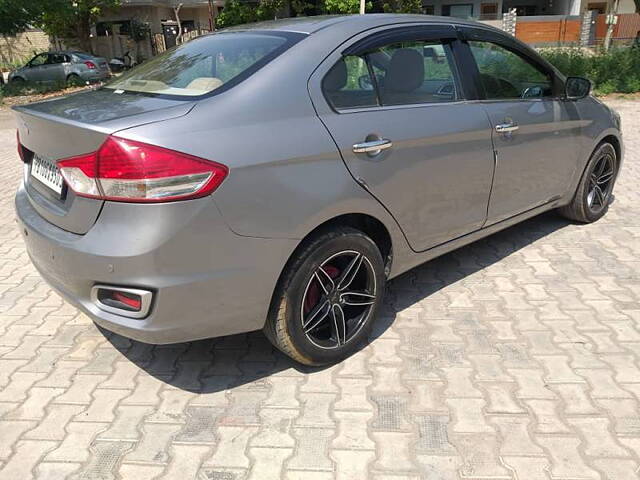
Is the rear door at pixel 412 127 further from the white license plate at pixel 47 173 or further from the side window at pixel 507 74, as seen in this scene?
the white license plate at pixel 47 173

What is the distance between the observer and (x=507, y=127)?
3465 millimetres

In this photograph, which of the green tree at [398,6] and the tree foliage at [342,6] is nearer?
the tree foliage at [342,6]

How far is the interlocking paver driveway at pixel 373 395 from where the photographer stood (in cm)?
226

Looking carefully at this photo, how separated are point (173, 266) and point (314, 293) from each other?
32.8 inches

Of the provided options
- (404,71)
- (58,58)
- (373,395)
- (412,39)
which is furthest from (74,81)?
(373,395)

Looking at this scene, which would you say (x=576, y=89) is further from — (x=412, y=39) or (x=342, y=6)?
(x=342, y=6)

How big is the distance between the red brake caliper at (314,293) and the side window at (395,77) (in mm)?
818

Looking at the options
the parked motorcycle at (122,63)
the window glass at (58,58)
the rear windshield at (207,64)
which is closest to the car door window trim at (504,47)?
the rear windshield at (207,64)

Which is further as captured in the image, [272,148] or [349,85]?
[349,85]

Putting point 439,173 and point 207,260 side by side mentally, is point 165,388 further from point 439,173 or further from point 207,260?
point 439,173

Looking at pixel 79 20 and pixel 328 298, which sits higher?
pixel 79 20

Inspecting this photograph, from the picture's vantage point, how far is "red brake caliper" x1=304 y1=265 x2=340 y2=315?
276cm

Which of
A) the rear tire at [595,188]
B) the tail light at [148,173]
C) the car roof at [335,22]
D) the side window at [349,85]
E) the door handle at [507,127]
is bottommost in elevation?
the rear tire at [595,188]

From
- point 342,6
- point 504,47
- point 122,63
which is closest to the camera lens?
point 504,47
